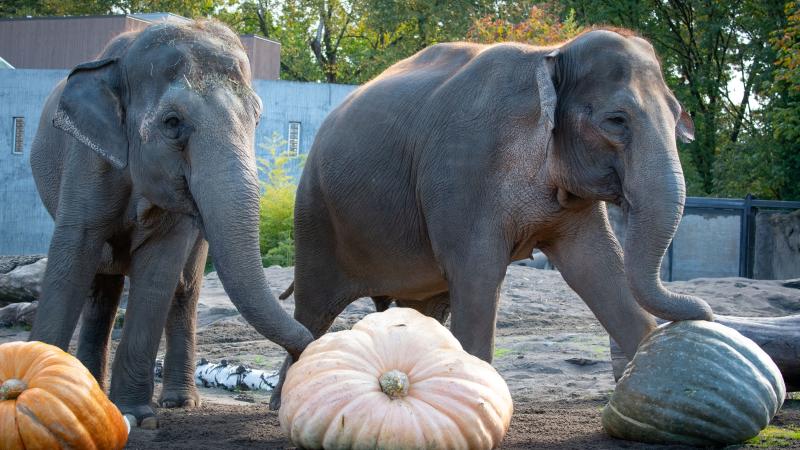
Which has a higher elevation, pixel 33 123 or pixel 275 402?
pixel 33 123

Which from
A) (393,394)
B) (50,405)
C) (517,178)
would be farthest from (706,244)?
→ (50,405)

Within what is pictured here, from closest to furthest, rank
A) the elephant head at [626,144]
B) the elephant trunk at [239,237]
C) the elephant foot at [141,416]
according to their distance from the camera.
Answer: the elephant trunk at [239,237]
the elephant head at [626,144]
the elephant foot at [141,416]

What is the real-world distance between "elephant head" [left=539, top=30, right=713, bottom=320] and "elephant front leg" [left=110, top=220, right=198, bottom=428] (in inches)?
89.4

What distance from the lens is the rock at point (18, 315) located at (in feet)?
41.7

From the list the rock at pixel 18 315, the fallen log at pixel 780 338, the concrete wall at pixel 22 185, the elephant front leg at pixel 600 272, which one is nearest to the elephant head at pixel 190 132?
the elephant front leg at pixel 600 272

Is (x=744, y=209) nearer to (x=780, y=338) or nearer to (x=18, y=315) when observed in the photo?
(x=18, y=315)

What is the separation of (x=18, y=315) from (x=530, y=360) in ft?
20.5

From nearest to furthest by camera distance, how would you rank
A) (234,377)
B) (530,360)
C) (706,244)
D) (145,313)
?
(145,313) → (234,377) → (530,360) → (706,244)

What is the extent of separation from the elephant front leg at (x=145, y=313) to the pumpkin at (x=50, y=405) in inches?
56.5

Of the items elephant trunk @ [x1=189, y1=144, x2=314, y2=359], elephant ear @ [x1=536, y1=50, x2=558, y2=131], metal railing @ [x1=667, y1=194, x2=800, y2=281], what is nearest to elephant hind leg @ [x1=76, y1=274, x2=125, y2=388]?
elephant trunk @ [x1=189, y1=144, x2=314, y2=359]

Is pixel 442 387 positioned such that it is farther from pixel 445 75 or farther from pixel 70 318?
pixel 445 75

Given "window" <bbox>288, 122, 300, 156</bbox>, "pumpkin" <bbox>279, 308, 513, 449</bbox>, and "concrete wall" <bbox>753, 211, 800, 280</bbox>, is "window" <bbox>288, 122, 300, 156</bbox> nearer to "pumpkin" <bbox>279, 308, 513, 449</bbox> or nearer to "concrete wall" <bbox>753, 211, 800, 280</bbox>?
"concrete wall" <bbox>753, 211, 800, 280</bbox>

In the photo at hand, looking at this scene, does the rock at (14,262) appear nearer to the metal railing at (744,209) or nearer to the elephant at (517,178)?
the elephant at (517,178)

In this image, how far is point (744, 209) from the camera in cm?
2041
